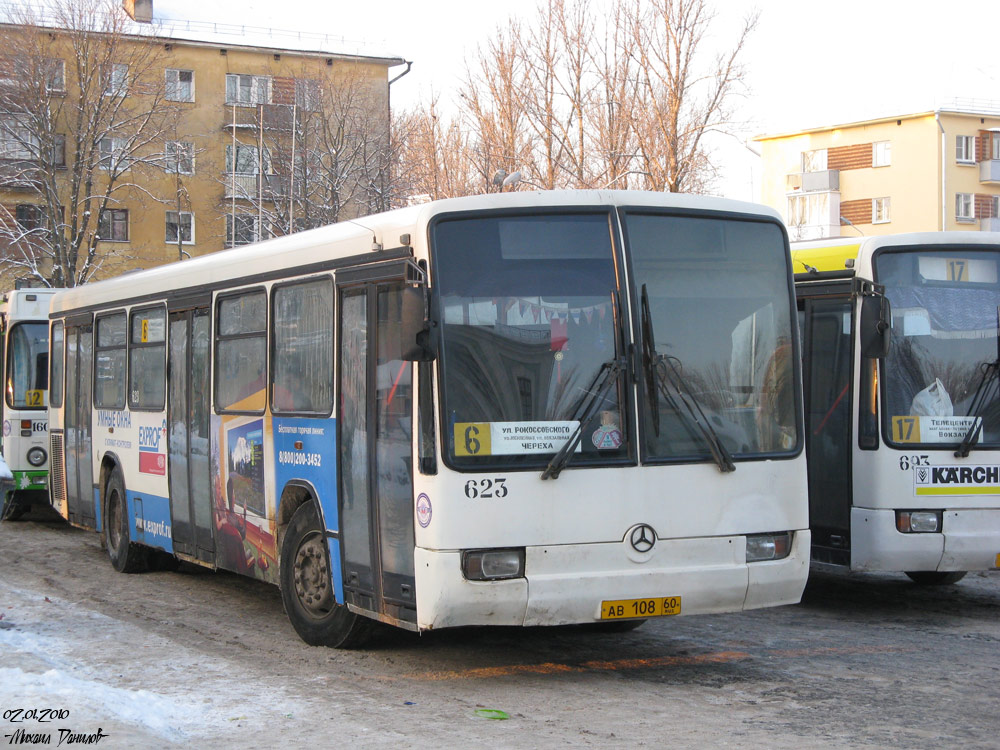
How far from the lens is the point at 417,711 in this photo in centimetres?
711

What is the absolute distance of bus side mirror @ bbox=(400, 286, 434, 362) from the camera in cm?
728

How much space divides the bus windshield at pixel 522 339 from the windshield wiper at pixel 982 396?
3.99 metres

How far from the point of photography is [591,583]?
747cm

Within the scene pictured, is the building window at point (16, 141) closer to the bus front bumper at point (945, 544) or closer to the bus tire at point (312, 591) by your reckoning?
the bus tire at point (312, 591)

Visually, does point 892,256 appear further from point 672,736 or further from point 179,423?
point 179,423

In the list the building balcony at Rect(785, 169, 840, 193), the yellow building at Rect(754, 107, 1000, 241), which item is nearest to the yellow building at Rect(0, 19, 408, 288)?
the building balcony at Rect(785, 169, 840, 193)

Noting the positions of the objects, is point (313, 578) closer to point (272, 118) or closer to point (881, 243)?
point (881, 243)

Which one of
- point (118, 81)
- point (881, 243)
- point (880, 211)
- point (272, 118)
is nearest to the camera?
point (881, 243)

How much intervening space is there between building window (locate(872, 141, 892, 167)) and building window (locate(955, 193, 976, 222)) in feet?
12.3

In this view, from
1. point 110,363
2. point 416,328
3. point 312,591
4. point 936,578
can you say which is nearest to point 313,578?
point 312,591

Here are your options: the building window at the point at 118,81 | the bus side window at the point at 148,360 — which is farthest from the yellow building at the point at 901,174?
the bus side window at the point at 148,360

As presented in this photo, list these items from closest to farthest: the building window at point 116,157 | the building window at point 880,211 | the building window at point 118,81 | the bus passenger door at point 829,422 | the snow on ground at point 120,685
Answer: the snow on ground at point 120,685, the bus passenger door at point 829,422, the building window at point 118,81, the building window at point 116,157, the building window at point 880,211

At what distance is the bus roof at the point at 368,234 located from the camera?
771 cm

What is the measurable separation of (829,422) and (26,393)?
11814mm
